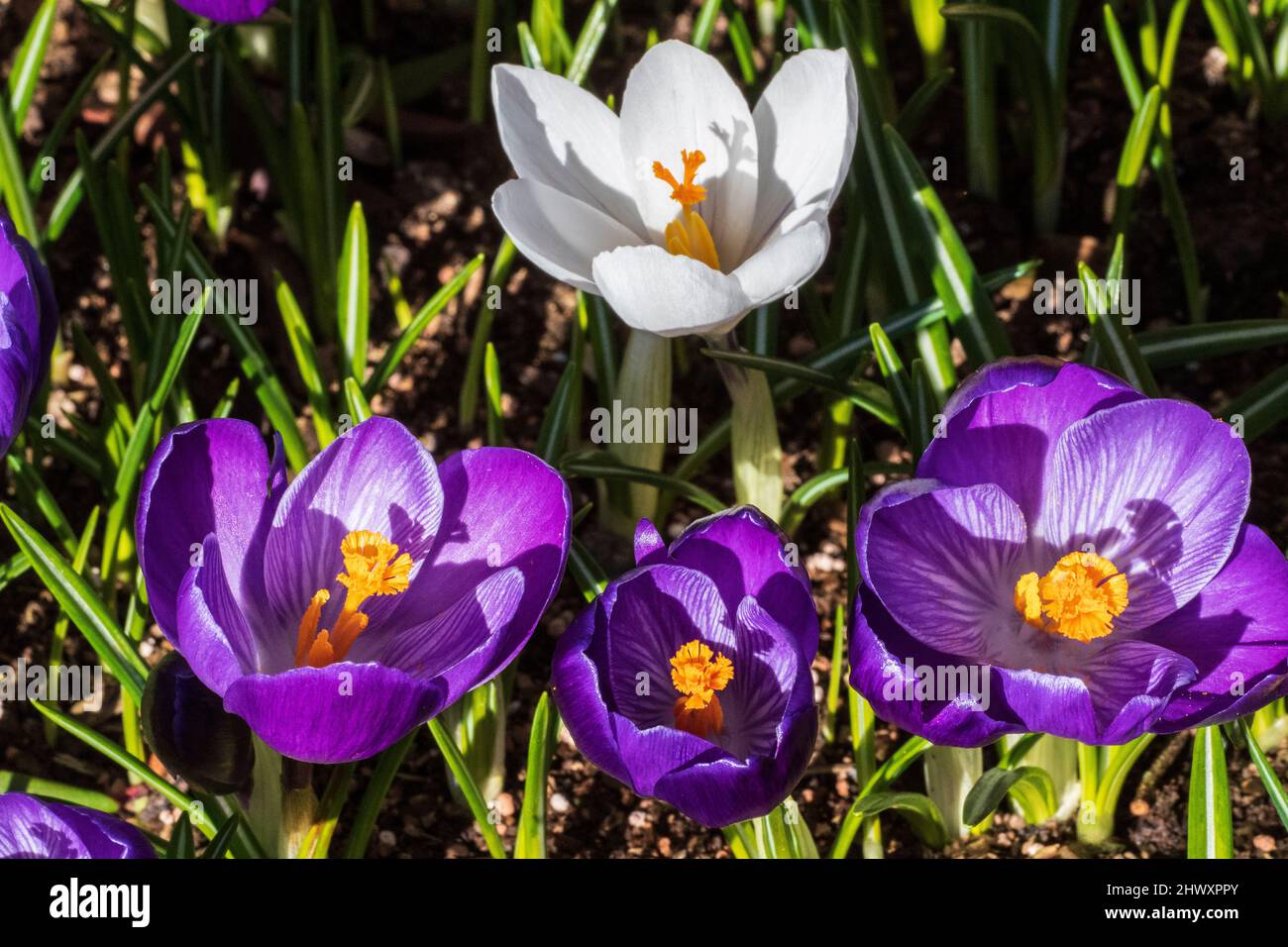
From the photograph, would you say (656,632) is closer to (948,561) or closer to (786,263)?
(948,561)

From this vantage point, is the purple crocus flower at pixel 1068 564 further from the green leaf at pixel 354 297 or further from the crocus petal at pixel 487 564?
the green leaf at pixel 354 297

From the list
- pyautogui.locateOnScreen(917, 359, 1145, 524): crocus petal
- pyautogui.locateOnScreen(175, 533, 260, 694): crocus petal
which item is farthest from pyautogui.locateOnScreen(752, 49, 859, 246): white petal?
pyautogui.locateOnScreen(175, 533, 260, 694): crocus petal

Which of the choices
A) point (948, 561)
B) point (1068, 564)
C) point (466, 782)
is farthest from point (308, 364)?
point (1068, 564)

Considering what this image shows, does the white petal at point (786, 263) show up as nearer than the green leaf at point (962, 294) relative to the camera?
Yes

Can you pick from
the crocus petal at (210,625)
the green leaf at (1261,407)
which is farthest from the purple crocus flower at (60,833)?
the green leaf at (1261,407)
